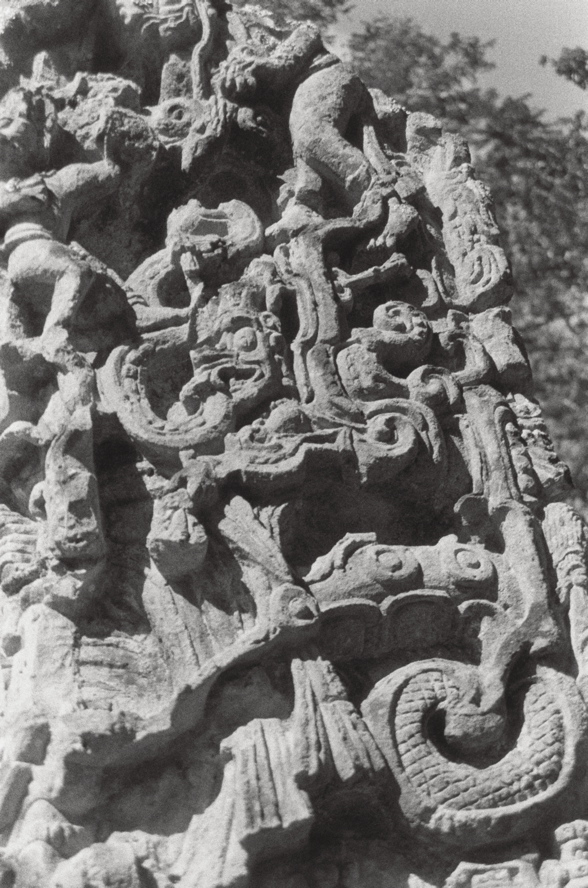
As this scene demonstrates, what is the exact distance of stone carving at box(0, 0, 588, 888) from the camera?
2.90m

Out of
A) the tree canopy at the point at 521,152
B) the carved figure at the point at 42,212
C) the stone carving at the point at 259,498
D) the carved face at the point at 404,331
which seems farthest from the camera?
the tree canopy at the point at 521,152

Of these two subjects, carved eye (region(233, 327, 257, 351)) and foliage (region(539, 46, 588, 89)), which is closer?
carved eye (region(233, 327, 257, 351))

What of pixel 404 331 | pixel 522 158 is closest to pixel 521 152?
pixel 522 158

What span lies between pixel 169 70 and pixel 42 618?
1975 mm

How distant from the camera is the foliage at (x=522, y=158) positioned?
27.5 feet

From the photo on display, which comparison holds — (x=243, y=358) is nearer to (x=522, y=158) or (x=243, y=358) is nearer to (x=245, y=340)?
(x=245, y=340)

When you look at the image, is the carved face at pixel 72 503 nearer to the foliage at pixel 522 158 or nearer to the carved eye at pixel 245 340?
the carved eye at pixel 245 340

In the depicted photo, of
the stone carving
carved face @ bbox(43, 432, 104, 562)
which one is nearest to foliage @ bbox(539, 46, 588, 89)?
the stone carving

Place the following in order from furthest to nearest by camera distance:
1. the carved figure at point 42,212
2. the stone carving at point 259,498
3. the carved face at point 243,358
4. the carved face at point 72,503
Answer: the carved figure at point 42,212 < the carved face at point 243,358 < the carved face at point 72,503 < the stone carving at point 259,498

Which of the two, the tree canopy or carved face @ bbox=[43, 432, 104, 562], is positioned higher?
the tree canopy

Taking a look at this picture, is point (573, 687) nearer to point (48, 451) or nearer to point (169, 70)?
point (48, 451)

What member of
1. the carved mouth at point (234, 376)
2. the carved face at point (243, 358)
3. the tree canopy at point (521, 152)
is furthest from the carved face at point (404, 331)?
the tree canopy at point (521, 152)

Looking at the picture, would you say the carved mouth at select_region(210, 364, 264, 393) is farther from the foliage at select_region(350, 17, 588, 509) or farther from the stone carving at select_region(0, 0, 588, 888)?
the foliage at select_region(350, 17, 588, 509)

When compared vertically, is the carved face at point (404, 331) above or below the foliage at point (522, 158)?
below
